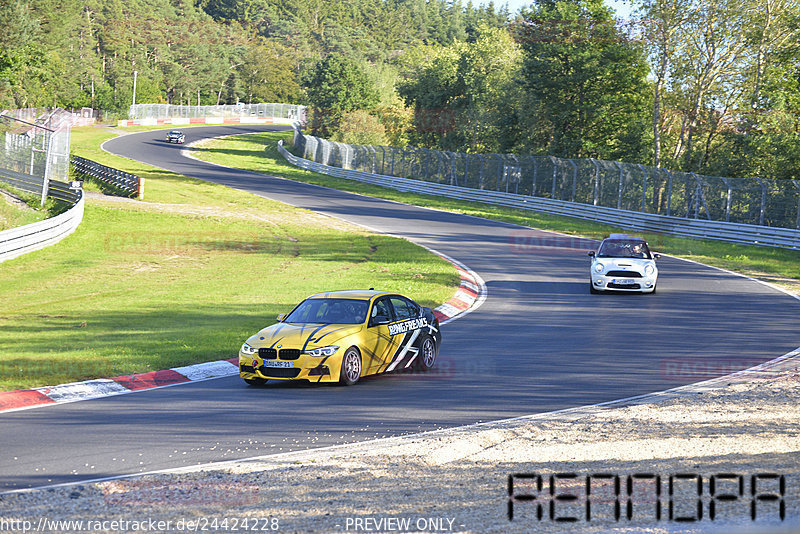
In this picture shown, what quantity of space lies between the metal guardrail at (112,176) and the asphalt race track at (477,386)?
22.8 metres

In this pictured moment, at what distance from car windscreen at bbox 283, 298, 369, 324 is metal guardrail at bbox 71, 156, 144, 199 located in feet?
111

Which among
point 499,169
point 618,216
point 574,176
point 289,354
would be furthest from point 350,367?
point 499,169

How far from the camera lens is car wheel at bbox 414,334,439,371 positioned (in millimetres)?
13352

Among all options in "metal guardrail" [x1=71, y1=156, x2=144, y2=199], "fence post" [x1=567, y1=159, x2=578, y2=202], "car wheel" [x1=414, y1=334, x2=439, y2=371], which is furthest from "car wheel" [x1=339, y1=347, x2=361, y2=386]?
"metal guardrail" [x1=71, y1=156, x2=144, y2=199]

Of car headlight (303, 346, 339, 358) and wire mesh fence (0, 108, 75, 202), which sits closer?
car headlight (303, 346, 339, 358)

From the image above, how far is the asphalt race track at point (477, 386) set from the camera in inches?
341

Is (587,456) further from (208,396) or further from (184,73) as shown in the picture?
(184,73)

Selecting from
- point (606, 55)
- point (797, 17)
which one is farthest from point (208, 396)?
point (606, 55)

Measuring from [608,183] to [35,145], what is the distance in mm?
26786

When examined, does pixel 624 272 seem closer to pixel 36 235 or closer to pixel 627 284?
pixel 627 284

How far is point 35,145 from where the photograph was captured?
35.0 metres

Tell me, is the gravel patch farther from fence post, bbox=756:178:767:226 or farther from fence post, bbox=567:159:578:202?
fence post, bbox=567:159:578:202

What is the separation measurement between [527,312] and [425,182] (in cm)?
3529

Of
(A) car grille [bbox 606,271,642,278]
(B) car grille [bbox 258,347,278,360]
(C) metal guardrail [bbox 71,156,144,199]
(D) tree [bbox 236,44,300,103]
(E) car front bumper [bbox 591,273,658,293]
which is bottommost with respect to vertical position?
(B) car grille [bbox 258,347,278,360]
